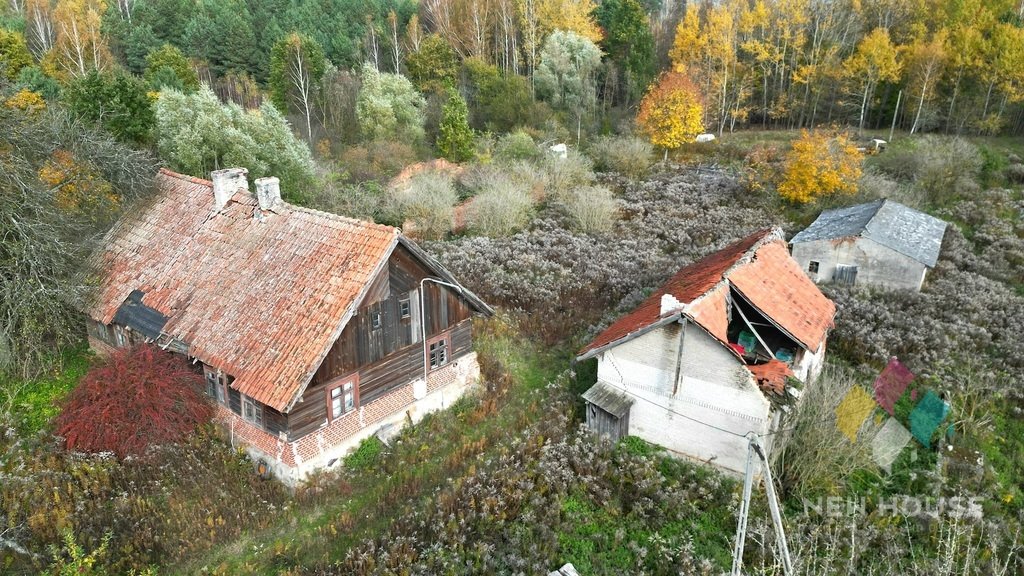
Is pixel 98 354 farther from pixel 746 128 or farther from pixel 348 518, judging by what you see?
pixel 746 128

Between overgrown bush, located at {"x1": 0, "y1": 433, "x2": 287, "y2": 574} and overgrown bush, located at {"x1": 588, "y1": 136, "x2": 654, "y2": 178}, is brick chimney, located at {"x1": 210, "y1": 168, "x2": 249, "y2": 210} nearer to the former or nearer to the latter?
overgrown bush, located at {"x1": 0, "y1": 433, "x2": 287, "y2": 574}

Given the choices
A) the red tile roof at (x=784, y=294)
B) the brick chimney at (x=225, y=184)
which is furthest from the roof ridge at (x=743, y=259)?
the brick chimney at (x=225, y=184)

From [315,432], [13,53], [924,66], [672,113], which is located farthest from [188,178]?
[924,66]

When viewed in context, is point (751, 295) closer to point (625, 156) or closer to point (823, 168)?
point (823, 168)

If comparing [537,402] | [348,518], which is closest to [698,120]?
[537,402]

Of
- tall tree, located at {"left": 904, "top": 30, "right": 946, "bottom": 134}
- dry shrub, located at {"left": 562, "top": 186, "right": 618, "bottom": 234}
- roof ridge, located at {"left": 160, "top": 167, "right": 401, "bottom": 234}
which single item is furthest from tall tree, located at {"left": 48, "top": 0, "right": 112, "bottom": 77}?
tall tree, located at {"left": 904, "top": 30, "right": 946, "bottom": 134}
